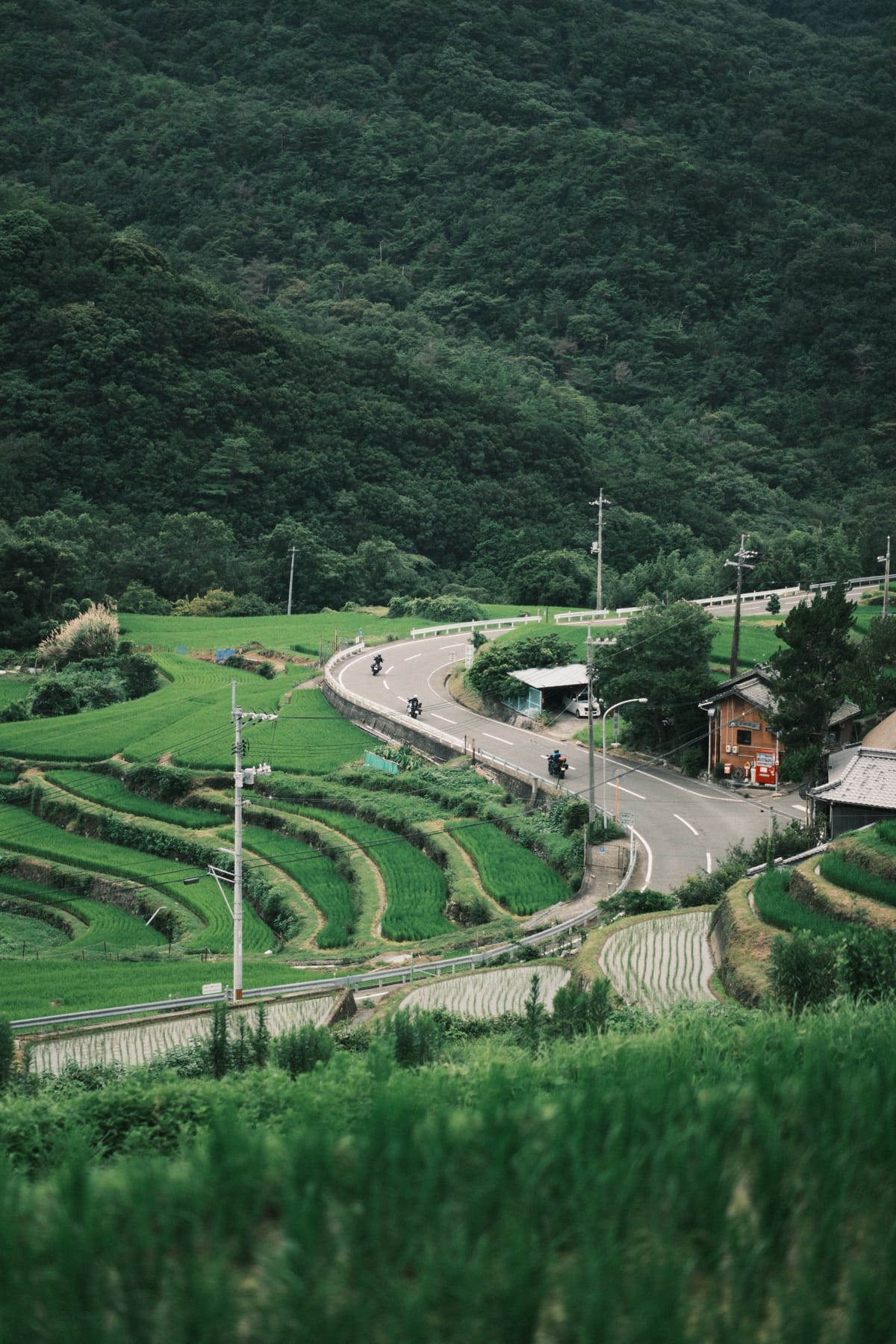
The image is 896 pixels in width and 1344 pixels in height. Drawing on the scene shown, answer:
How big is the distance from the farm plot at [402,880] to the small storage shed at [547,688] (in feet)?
31.4

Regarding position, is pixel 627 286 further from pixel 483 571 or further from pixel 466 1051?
pixel 466 1051

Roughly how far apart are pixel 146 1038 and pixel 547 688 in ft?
86.0

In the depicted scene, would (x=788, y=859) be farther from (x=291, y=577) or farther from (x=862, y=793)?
(x=291, y=577)

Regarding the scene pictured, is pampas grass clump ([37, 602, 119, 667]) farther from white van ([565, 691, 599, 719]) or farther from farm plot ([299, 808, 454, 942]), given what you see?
farm plot ([299, 808, 454, 942])

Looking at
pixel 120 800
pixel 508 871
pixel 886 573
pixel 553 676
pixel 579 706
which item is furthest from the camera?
pixel 886 573

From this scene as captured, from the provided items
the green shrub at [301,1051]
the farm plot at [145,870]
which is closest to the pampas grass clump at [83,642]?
the farm plot at [145,870]

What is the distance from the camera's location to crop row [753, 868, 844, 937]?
1758 centimetres

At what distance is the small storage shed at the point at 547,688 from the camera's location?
135 ft

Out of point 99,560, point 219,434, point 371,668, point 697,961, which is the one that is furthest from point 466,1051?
point 219,434

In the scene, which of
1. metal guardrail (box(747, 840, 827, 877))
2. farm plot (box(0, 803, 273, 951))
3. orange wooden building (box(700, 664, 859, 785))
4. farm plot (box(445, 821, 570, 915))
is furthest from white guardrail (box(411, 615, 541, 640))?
metal guardrail (box(747, 840, 827, 877))

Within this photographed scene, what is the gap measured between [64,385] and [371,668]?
46334 mm

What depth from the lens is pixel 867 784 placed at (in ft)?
80.3

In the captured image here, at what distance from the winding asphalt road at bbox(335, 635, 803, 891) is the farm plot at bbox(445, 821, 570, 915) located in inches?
88.5

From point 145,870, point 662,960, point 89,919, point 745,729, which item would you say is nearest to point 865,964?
point 662,960
